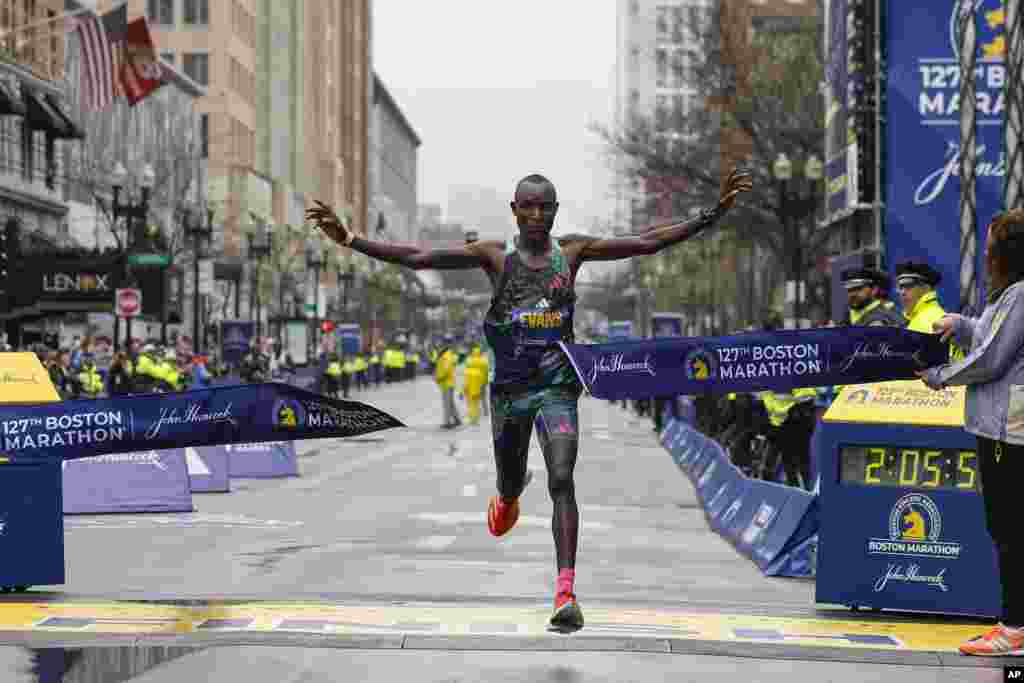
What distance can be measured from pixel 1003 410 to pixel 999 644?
1012 millimetres

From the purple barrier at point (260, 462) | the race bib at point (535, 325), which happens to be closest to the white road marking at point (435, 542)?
the race bib at point (535, 325)

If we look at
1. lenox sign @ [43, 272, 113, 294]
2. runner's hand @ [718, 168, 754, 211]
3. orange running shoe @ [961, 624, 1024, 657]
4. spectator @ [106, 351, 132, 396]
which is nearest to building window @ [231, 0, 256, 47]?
lenox sign @ [43, 272, 113, 294]

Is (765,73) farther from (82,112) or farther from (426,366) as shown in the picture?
(426,366)

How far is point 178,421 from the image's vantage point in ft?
31.3

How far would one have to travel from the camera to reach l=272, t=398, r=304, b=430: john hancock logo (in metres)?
9.43

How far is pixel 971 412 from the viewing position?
816 centimetres

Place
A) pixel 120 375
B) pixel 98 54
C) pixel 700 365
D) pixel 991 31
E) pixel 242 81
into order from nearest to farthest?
1. pixel 700 365
2. pixel 991 31
3. pixel 120 375
4. pixel 98 54
5. pixel 242 81

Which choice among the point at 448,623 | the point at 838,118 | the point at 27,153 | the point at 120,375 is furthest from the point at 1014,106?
the point at 27,153

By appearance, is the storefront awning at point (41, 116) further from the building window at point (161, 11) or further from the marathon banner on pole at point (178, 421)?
the marathon banner on pole at point (178, 421)

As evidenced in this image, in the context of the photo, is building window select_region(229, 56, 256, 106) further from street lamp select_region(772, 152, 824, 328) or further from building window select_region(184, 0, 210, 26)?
street lamp select_region(772, 152, 824, 328)

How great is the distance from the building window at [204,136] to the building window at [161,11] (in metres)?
5.54

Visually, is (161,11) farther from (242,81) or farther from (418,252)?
(418,252)

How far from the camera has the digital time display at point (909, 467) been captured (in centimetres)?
943

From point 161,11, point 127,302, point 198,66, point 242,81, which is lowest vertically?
point 127,302
